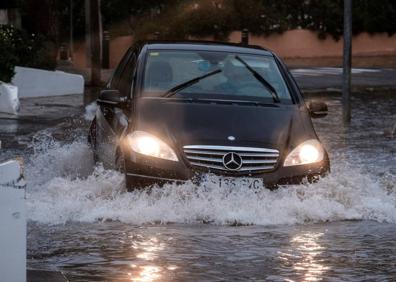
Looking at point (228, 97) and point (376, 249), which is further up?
point (228, 97)

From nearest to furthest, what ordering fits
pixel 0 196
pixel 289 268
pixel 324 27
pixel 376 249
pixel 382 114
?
pixel 0 196
pixel 289 268
pixel 376 249
pixel 382 114
pixel 324 27

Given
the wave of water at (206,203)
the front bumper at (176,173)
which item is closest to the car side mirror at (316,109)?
the wave of water at (206,203)

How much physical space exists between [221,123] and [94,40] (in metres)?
17.1

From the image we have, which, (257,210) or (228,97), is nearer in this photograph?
(257,210)

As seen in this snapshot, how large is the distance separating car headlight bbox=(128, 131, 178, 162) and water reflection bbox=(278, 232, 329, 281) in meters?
1.36

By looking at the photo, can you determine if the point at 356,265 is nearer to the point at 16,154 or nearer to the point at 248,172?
the point at 248,172

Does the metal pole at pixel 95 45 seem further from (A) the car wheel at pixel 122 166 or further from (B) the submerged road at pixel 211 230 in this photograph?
(A) the car wheel at pixel 122 166

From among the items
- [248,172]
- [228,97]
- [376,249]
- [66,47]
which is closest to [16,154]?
[228,97]

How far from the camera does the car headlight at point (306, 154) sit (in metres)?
8.32

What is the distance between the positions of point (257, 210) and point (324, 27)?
36.3 m

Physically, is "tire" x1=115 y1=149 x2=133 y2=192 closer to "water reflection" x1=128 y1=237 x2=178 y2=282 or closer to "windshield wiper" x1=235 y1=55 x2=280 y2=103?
"water reflection" x1=128 y1=237 x2=178 y2=282

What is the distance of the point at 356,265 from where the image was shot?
6863mm

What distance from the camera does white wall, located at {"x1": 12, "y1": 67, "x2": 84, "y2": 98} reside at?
808 inches

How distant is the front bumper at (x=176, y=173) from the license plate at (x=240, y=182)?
42 millimetres
